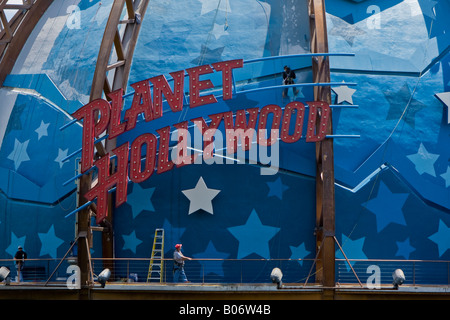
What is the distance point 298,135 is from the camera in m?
23.9

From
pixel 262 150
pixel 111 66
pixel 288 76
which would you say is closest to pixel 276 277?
pixel 262 150

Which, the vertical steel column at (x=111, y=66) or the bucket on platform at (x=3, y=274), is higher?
the vertical steel column at (x=111, y=66)

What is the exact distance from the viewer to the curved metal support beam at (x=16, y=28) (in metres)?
30.9

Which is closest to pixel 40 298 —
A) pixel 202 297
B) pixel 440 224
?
pixel 202 297

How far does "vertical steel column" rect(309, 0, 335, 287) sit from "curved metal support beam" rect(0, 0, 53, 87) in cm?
1238

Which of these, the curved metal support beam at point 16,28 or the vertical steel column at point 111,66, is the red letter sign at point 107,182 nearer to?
the vertical steel column at point 111,66

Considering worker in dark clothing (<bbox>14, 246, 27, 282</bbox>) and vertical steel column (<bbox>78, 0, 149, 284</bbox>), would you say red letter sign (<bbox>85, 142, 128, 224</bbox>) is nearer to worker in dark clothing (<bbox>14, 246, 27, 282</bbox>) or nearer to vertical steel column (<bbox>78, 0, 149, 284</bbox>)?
vertical steel column (<bbox>78, 0, 149, 284</bbox>)

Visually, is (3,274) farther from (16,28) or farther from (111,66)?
(16,28)

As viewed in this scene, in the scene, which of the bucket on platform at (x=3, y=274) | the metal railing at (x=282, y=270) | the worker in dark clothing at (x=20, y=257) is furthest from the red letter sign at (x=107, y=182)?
the worker in dark clothing at (x=20, y=257)

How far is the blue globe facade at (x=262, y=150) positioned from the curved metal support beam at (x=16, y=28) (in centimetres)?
156

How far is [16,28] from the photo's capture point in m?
32.2

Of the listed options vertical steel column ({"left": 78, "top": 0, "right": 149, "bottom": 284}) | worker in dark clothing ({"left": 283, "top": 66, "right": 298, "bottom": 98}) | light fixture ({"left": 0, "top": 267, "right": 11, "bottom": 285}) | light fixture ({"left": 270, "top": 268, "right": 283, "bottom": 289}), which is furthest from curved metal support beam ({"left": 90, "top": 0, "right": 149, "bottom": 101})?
light fixture ({"left": 270, "top": 268, "right": 283, "bottom": 289})

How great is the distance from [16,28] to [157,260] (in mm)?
13405

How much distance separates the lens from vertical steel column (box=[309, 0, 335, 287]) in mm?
22422
